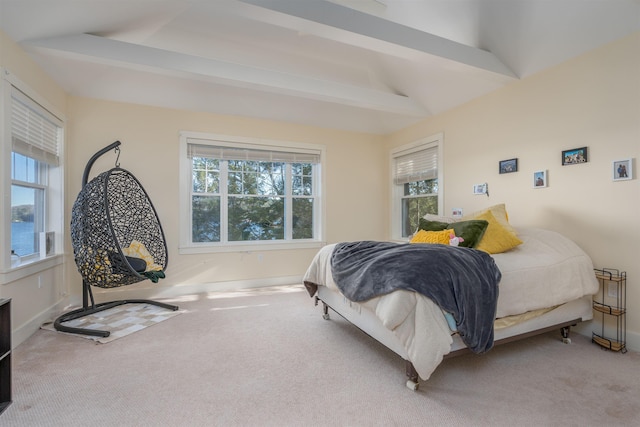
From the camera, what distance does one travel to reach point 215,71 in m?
3.14

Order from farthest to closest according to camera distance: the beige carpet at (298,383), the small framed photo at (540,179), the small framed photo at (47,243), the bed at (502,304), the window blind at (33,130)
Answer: the small framed photo at (47,243), the small framed photo at (540,179), the window blind at (33,130), the bed at (502,304), the beige carpet at (298,383)

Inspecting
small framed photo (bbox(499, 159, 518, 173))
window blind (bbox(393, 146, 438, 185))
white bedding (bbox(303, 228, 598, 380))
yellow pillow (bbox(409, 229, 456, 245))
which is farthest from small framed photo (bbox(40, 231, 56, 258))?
small framed photo (bbox(499, 159, 518, 173))

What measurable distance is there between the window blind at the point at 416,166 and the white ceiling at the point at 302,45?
0.57 m

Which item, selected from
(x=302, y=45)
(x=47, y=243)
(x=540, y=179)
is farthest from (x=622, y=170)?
(x=47, y=243)

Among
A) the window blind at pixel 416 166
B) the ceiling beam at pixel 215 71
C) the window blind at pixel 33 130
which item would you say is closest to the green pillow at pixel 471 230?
the window blind at pixel 416 166

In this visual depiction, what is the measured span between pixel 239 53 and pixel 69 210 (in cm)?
264

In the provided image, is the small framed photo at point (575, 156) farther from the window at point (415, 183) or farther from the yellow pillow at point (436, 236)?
the window at point (415, 183)

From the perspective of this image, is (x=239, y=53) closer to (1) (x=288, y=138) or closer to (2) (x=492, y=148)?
(1) (x=288, y=138)

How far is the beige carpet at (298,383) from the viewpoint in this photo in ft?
5.25

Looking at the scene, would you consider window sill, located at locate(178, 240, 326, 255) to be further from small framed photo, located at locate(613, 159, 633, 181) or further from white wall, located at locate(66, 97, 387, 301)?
small framed photo, located at locate(613, 159, 633, 181)

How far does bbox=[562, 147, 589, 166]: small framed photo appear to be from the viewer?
2.68 meters

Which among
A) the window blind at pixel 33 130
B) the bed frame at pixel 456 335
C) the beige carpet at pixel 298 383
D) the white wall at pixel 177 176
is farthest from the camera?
the white wall at pixel 177 176

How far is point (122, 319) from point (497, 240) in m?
3.64

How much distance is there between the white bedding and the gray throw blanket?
0.07 meters
